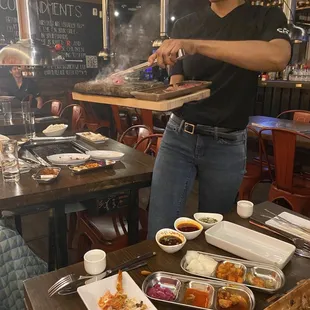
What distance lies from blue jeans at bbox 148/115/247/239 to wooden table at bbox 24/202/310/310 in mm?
318

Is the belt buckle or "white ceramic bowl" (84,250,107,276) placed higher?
the belt buckle

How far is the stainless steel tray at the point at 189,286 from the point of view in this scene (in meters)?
0.95

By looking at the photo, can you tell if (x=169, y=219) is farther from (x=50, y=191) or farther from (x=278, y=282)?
(x=278, y=282)

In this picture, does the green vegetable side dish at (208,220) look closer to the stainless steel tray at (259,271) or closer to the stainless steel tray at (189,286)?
the stainless steel tray at (259,271)

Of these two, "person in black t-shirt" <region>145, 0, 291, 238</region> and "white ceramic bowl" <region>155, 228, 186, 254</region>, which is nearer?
"white ceramic bowl" <region>155, 228, 186, 254</region>

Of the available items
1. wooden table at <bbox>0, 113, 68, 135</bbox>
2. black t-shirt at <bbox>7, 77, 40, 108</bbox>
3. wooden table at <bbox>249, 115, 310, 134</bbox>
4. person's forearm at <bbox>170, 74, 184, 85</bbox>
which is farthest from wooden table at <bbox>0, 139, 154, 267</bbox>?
black t-shirt at <bbox>7, 77, 40, 108</bbox>

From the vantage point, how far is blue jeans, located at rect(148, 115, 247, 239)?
1.62 m

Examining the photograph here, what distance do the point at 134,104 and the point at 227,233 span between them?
63 centimetres

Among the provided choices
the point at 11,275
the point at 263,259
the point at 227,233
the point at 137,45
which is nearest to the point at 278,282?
the point at 263,259

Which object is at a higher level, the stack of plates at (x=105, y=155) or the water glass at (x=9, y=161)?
the water glass at (x=9, y=161)

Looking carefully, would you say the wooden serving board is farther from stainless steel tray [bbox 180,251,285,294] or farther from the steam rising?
the steam rising

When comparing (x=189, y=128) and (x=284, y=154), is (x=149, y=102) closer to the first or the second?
(x=189, y=128)

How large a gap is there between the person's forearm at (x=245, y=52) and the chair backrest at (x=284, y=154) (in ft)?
4.10

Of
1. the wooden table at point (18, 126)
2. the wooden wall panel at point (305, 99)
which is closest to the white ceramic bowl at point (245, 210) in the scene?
the wooden table at point (18, 126)
